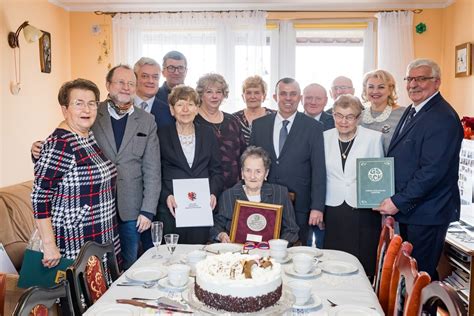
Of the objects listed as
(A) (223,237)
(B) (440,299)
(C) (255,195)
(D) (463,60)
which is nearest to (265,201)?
(C) (255,195)

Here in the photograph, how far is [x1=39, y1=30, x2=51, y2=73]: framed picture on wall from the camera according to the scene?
5.00 meters

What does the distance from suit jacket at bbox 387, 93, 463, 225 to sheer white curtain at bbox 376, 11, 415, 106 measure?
2.85 metres

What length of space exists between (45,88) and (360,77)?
12.0 feet

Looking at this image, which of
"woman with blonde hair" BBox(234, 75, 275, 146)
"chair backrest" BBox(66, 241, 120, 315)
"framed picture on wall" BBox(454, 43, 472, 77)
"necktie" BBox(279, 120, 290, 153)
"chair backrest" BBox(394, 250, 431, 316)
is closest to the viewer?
"chair backrest" BBox(394, 250, 431, 316)

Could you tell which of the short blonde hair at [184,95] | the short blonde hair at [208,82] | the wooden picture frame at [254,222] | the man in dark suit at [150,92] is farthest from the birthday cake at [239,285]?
the man in dark suit at [150,92]

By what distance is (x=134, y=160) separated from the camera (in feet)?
9.07

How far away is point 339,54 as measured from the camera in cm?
581

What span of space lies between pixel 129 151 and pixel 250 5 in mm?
3369

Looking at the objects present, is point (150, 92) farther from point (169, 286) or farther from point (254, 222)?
point (169, 286)

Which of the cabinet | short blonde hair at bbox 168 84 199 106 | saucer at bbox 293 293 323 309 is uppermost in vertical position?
short blonde hair at bbox 168 84 199 106

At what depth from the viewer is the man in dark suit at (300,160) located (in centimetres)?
293

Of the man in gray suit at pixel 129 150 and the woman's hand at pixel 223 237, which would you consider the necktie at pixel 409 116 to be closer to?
the woman's hand at pixel 223 237

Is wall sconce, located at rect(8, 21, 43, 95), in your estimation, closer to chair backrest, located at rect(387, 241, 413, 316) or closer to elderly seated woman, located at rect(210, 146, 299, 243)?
elderly seated woman, located at rect(210, 146, 299, 243)

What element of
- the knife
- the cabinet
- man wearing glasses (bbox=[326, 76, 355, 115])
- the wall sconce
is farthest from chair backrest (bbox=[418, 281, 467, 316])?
the wall sconce
